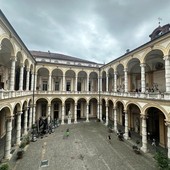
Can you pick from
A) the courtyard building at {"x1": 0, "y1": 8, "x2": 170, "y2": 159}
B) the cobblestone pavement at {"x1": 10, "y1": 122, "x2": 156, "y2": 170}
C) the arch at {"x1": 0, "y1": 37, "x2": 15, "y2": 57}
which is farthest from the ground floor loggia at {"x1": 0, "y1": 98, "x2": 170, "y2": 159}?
the arch at {"x1": 0, "y1": 37, "x2": 15, "y2": 57}


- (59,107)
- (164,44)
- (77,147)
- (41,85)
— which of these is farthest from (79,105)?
(164,44)

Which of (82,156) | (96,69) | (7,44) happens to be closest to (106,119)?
(96,69)

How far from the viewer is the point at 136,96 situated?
50.9 feet

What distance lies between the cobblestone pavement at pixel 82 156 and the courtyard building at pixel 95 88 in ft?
6.26

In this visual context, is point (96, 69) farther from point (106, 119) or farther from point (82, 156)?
point (82, 156)

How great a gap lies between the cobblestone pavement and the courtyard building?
1.91 meters

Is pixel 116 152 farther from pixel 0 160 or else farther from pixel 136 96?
pixel 0 160

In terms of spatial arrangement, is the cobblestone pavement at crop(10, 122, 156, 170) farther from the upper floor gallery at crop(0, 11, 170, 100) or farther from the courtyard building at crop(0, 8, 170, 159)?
the upper floor gallery at crop(0, 11, 170, 100)

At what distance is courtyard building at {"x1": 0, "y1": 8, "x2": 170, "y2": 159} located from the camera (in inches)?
472

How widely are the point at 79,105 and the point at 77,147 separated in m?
15.6

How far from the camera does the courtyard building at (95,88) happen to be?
39.3 feet

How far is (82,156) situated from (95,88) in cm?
1969

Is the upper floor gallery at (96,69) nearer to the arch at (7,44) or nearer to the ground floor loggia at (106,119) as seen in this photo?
the arch at (7,44)

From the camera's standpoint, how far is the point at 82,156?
12.7 meters
